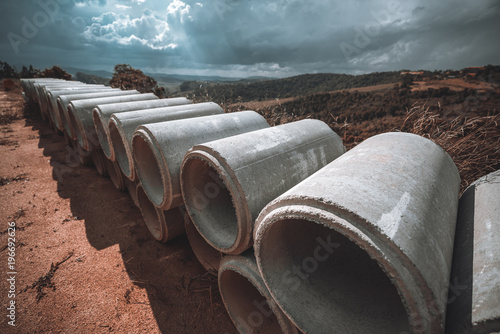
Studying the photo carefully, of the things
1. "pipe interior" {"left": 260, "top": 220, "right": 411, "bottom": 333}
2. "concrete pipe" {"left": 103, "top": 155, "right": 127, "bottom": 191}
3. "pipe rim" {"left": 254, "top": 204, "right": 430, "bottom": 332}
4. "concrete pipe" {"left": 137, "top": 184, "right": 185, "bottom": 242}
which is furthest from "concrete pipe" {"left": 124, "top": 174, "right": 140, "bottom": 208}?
"pipe rim" {"left": 254, "top": 204, "right": 430, "bottom": 332}

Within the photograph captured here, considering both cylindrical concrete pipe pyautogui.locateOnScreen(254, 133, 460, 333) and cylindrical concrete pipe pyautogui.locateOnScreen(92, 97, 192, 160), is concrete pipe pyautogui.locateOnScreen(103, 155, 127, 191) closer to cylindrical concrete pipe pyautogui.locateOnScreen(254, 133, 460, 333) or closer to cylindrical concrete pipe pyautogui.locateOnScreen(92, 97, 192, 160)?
cylindrical concrete pipe pyautogui.locateOnScreen(92, 97, 192, 160)

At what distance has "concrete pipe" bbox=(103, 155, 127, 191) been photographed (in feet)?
15.7

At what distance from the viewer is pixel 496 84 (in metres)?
9.01

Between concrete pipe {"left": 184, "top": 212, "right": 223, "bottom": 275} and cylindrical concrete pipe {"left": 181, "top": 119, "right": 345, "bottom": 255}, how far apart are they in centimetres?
75

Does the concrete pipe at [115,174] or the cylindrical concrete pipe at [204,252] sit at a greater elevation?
the concrete pipe at [115,174]

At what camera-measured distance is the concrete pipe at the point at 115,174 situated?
4791 mm

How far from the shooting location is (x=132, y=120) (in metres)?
3.38

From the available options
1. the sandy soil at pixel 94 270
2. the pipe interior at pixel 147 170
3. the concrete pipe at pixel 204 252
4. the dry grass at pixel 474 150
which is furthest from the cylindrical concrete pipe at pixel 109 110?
the dry grass at pixel 474 150

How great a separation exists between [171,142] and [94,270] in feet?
7.09

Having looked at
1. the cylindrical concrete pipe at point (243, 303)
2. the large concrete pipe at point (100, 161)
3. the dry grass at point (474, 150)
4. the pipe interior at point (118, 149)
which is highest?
the dry grass at point (474, 150)

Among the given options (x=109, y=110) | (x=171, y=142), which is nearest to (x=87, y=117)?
(x=109, y=110)

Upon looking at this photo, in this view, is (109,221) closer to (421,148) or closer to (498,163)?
(421,148)

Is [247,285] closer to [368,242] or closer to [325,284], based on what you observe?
[325,284]

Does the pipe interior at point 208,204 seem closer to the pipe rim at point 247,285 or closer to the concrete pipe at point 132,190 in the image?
the pipe rim at point 247,285
